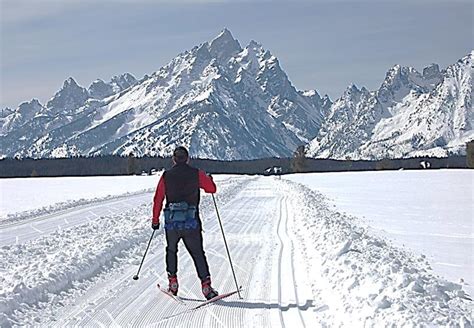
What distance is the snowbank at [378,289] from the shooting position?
7.87 metres

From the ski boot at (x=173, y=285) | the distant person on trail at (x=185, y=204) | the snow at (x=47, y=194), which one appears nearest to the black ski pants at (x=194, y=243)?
the distant person on trail at (x=185, y=204)

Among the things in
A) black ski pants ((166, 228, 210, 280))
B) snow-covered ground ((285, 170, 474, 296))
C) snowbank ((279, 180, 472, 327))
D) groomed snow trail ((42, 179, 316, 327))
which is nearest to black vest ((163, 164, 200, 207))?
black ski pants ((166, 228, 210, 280))

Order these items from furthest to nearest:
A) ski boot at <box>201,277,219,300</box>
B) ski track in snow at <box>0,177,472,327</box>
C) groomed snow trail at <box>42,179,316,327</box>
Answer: ski boot at <box>201,277,219,300</box> → groomed snow trail at <box>42,179,316,327</box> → ski track in snow at <box>0,177,472,327</box>

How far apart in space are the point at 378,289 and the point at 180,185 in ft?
10.6

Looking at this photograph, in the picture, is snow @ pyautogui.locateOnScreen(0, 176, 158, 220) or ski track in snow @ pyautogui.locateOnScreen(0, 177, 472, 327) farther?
snow @ pyautogui.locateOnScreen(0, 176, 158, 220)

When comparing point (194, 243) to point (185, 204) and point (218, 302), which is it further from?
point (218, 302)

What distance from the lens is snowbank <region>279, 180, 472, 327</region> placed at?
25.8 feet

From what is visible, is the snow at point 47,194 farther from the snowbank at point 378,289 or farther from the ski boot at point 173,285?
the ski boot at point 173,285

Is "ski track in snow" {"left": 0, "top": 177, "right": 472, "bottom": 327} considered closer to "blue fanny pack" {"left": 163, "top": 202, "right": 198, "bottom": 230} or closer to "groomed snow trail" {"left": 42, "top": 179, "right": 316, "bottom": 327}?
"groomed snow trail" {"left": 42, "top": 179, "right": 316, "bottom": 327}

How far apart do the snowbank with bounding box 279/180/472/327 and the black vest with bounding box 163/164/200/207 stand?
239 centimetres

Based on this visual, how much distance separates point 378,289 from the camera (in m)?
9.15

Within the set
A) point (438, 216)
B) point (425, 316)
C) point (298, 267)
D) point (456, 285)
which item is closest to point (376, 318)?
point (425, 316)

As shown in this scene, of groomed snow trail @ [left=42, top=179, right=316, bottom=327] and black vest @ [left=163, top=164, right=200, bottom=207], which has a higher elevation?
black vest @ [left=163, top=164, right=200, bottom=207]

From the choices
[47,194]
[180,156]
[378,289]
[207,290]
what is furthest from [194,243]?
[47,194]
